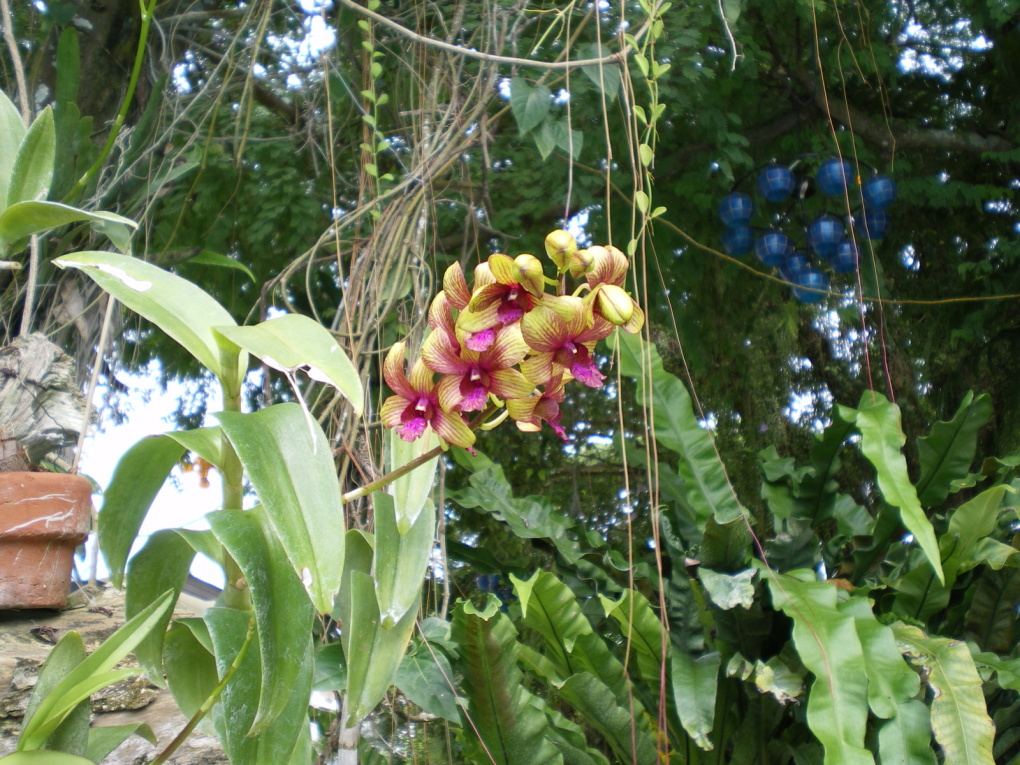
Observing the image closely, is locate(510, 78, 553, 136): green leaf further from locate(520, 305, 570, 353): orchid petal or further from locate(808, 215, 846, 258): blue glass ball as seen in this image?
locate(808, 215, 846, 258): blue glass ball

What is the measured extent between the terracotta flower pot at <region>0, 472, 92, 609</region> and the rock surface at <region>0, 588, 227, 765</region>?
0.04 m

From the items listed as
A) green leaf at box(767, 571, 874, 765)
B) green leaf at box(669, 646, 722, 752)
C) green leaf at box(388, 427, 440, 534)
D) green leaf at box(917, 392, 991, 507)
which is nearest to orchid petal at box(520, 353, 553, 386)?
green leaf at box(388, 427, 440, 534)

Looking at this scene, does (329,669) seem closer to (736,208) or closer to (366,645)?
(366,645)

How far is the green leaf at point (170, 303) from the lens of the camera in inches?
20.2

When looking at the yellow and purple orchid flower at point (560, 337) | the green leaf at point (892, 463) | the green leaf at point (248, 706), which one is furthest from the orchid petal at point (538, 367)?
the green leaf at point (892, 463)

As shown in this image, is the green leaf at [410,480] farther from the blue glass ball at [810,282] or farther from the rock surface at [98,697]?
the blue glass ball at [810,282]

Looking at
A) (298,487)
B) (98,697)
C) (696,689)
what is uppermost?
(298,487)

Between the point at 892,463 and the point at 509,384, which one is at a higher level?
the point at 892,463

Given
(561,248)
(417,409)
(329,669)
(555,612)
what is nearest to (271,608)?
(417,409)

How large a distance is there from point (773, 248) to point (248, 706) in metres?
1.92

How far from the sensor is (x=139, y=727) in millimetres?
629

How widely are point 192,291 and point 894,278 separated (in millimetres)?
2563

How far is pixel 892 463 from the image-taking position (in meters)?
1.42

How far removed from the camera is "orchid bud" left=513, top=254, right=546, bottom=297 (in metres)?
0.51
